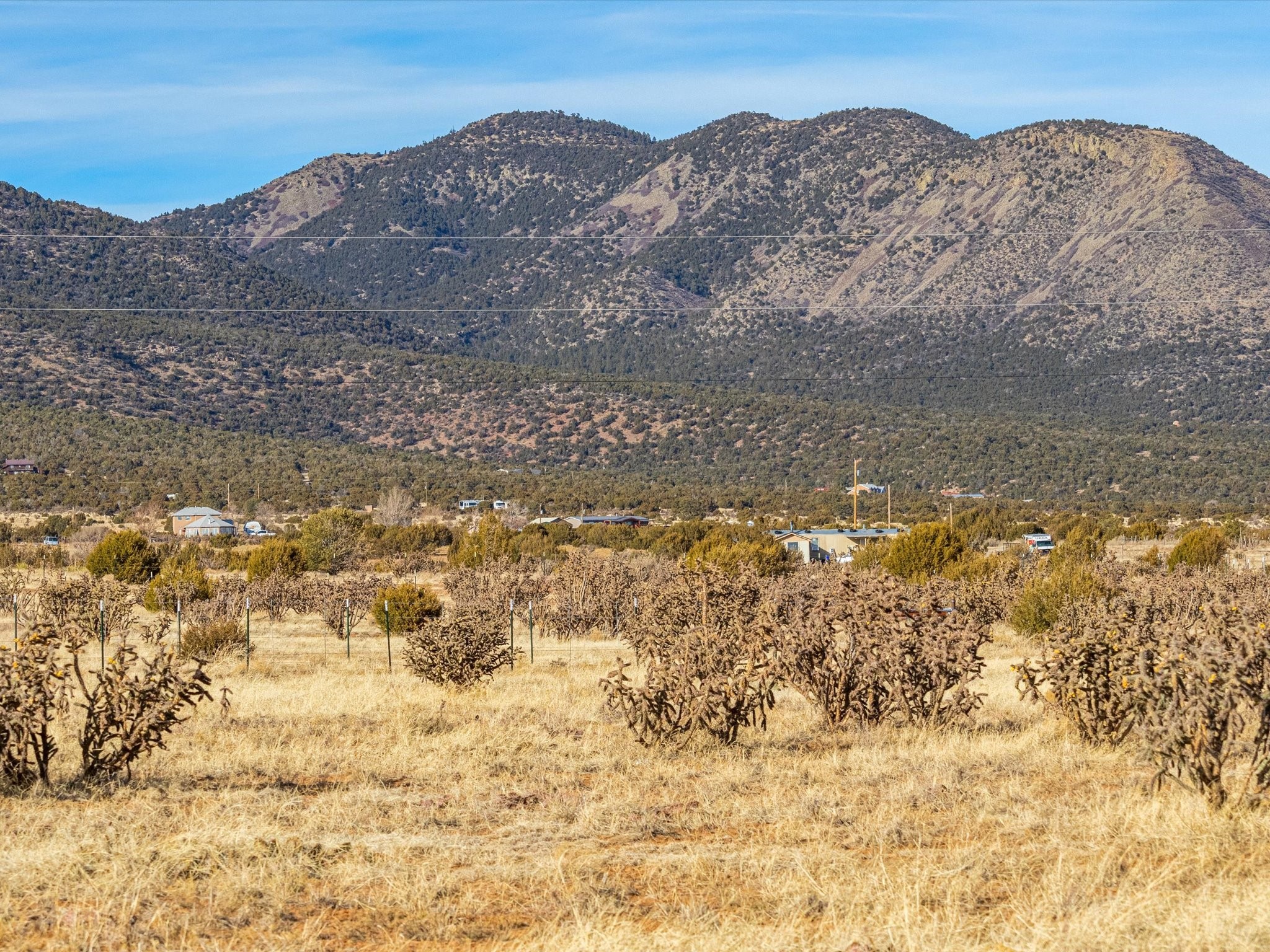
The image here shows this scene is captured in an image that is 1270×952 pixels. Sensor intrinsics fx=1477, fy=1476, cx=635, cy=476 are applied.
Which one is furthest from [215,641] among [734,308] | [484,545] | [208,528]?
[734,308]

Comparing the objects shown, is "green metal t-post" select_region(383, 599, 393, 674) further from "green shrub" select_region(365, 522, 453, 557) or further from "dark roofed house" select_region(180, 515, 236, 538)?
"dark roofed house" select_region(180, 515, 236, 538)

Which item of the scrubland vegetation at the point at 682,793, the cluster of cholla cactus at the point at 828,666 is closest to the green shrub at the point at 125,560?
the scrubland vegetation at the point at 682,793

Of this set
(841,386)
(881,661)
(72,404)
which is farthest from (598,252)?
(881,661)

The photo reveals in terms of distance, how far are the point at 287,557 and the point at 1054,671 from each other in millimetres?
30033

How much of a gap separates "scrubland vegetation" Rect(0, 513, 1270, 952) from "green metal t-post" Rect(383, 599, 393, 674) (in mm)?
2243

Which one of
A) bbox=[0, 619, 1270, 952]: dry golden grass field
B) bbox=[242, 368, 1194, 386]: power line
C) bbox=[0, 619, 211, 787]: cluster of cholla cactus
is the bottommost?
bbox=[0, 619, 1270, 952]: dry golden grass field

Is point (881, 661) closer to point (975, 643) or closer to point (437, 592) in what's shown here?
point (975, 643)

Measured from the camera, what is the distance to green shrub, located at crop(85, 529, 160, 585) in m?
40.4

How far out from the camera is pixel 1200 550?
143 feet

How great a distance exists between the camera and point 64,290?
111 m

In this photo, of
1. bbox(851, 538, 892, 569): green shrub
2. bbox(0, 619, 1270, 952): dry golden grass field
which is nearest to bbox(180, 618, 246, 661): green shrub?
bbox(0, 619, 1270, 952): dry golden grass field

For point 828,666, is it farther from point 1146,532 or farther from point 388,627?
point 1146,532

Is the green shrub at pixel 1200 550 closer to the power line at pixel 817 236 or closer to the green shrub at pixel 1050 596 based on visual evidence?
the green shrub at pixel 1050 596

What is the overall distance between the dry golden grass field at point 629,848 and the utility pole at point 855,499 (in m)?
50.0
